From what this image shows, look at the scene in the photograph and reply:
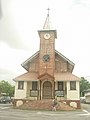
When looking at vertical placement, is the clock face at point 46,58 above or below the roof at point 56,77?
above

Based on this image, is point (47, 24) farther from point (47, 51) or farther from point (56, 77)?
point (56, 77)

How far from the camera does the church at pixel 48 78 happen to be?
33.2 metres

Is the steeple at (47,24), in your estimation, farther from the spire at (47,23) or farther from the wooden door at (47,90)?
the wooden door at (47,90)

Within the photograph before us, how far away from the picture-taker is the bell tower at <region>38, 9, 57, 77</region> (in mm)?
34281

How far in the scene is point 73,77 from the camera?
33.7 meters

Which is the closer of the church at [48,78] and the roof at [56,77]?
the church at [48,78]

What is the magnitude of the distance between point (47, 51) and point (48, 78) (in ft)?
14.2

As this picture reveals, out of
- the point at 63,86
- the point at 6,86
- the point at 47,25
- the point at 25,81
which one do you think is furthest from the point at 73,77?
the point at 6,86

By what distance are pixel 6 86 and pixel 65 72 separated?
2221 inches

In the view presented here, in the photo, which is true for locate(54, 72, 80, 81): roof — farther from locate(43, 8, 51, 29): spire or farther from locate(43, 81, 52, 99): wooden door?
locate(43, 8, 51, 29): spire

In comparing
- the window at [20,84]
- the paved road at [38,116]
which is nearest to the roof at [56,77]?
the window at [20,84]

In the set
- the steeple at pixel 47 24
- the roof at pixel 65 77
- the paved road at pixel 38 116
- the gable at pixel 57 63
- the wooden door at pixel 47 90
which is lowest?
the paved road at pixel 38 116

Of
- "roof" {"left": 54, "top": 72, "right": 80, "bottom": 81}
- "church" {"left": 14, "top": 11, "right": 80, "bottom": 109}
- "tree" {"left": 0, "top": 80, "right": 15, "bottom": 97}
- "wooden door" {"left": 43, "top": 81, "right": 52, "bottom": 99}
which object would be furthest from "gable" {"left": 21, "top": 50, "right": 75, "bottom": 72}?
"tree" {"left": 0, "top": 80, "right": 15, "bottom": 97}

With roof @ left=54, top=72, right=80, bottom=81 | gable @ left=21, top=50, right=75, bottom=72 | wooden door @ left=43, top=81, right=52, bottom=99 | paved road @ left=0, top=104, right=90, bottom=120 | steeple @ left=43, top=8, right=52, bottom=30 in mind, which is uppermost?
steeple @ left=43, top=8, right=52, bottom=30
